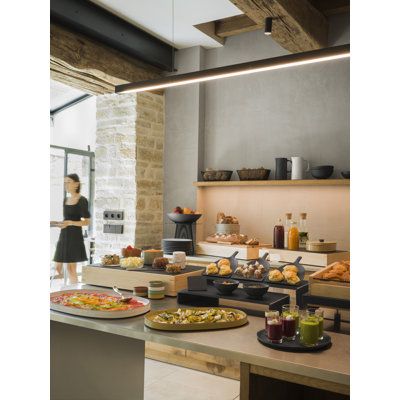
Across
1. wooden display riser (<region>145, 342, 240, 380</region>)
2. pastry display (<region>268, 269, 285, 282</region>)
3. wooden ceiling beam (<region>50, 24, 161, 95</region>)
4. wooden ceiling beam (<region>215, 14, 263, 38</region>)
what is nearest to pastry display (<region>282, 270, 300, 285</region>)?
pastry display (<region>268, 269, 285, 282</region>)

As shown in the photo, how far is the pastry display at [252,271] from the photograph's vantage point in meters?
2.56

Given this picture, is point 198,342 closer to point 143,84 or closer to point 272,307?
point 272,307

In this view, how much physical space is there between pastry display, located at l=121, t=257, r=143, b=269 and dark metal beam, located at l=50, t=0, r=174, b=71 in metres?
2.36

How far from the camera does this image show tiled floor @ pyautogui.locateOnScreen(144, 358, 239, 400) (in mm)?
3466

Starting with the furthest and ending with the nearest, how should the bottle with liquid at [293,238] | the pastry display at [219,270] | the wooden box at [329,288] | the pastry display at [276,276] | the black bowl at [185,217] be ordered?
the black bowl at [185,217], the bottle with liquid at [293,238], the pastry display at [219,270], the pastry display at [276,276], the wooden box at [329,288]

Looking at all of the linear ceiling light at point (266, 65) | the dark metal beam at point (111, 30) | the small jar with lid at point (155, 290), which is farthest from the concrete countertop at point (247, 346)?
the dark metal beam at point (111, 30)

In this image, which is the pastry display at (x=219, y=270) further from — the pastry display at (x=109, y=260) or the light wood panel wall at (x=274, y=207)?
the light wood panel wall at (x=274, y=207)

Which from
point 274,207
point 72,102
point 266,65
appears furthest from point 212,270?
point 72,102

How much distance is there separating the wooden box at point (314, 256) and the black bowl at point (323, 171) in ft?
2.44

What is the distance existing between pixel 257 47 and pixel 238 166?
1.37 m

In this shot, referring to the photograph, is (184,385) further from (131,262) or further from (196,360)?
(131,262)

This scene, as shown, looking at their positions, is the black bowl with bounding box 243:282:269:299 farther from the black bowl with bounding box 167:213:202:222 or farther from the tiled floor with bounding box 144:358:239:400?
the black bowl with bounding box 167:213:202:222

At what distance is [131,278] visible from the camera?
272 cm
